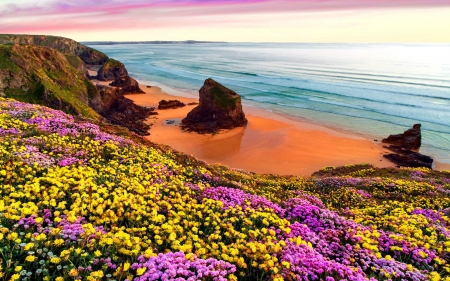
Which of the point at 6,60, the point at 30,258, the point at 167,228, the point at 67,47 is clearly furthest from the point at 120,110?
the point at 67,47

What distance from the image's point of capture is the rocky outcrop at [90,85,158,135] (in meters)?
31.4

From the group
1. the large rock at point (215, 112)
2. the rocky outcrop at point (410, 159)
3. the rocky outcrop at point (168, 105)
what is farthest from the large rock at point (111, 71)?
the rocky outcrop at point (410, 159)

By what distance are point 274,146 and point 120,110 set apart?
61.6ft

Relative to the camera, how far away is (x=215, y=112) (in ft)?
109

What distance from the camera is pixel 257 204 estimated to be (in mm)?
8805

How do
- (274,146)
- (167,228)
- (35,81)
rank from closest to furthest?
(167,228), (35,81), (274,146)

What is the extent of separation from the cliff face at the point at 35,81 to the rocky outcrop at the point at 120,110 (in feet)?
16.4

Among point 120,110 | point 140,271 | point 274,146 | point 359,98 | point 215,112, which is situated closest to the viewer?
point 140,271

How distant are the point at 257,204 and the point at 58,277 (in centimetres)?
Answer: 551

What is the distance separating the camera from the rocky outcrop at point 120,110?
3136 centimetres

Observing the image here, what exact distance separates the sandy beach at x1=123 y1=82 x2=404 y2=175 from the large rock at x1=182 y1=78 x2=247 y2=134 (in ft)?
4.32

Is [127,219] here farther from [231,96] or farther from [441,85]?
[441,85]

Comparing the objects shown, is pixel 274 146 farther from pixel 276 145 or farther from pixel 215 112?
pixel 215 112

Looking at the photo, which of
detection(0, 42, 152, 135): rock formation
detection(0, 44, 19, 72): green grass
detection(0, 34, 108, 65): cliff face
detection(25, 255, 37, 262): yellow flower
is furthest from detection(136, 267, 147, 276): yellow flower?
detection(0, 34, 108, 65): cliff face
